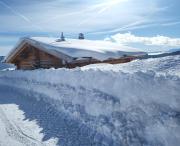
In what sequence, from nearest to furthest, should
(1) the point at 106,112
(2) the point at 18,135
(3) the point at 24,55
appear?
1. (1) the point at 106,112
2. (2) the point at 18,135
3. (3) the point at 24,55

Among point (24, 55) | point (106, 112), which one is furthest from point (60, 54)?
point (106, 112)

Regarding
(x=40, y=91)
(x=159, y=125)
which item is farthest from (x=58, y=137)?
(x=40, y=91)

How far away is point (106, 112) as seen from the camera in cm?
603

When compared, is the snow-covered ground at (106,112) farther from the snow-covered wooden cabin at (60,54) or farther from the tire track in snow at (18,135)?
the snow-covered wooden cabin at (60,54)

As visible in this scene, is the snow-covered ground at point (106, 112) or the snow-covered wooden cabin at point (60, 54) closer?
the snow-covered ground at point (106, 112)

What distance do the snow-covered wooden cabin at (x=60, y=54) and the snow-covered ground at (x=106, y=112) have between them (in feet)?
15.5

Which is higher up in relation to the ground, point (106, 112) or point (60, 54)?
point (60, 54)


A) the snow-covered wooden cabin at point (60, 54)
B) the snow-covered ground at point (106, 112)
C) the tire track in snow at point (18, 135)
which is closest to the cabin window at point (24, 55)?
the snow-covered wooden cabin at point (60, 54)

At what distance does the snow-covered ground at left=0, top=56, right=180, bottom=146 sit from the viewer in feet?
15.2

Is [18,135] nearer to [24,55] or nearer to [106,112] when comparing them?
[106,112]

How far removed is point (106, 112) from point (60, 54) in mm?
8631

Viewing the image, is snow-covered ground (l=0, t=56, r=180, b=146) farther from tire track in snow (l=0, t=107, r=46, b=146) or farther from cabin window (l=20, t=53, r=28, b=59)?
cabin window (l=20, t=53, r=28, b=59)

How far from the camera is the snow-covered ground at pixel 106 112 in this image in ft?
15.2

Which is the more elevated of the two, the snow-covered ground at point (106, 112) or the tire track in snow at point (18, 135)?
the snow-covered ground at point (106, 112)
